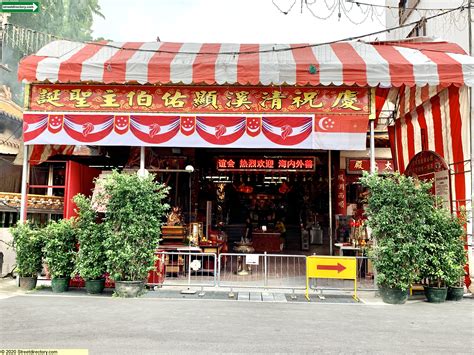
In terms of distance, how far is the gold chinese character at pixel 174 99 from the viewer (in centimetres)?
994

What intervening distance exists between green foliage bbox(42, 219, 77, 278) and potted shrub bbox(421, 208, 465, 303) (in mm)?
7695

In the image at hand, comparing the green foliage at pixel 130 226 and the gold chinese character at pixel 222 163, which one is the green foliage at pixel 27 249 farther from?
the gold chinese character at pixel 222 163

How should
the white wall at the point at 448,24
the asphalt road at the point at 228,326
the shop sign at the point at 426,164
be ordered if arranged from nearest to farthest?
the asphalt road at the point at 228,326 < the shop sign at the point at 426,164 < the white wall at the point at 448,24

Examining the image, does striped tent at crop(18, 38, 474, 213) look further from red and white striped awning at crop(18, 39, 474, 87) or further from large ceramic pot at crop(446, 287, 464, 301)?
large ceramic pot at crop(446, 287, 464, 301)

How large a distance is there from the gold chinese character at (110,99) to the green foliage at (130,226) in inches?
88.5

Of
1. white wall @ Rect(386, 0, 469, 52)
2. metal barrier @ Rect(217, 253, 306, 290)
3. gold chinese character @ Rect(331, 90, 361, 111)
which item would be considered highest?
white wall @ Rect(386, 0, 469, 52)

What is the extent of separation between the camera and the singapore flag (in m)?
9.57

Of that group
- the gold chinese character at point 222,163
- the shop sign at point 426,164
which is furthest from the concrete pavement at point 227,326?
the gold chinese character at point 222,163

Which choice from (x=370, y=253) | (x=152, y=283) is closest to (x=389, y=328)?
(x=370, y=253)

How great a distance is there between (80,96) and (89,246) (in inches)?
154

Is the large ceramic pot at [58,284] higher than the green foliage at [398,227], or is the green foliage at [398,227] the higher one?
the green foliage at [398,227]

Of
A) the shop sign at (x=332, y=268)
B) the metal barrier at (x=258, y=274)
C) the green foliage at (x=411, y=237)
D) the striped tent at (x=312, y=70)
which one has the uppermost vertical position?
the striped tent at (x=312, y=70)

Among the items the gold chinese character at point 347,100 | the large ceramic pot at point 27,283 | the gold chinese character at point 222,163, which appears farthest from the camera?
the gold chinese character at point 222,163

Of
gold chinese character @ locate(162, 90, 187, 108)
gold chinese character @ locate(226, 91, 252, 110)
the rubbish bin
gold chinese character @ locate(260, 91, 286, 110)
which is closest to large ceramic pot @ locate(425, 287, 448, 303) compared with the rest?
gold chinese character @ locate(260, 91, 286, 110)
